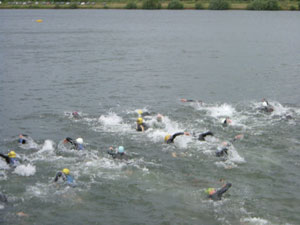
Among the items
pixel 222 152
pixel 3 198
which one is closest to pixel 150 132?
pixel 222 152

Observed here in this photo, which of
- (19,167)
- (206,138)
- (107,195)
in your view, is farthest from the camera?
(206,138)

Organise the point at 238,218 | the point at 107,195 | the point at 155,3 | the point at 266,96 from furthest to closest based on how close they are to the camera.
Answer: the point at 155,3 → the point at 266,96 → the point at 107,195 → the point at 238,218

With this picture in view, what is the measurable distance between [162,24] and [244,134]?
3560 inches

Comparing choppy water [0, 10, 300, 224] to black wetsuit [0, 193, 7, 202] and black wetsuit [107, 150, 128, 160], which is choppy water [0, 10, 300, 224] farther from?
black wetsuit [107, 150, 128, 160]

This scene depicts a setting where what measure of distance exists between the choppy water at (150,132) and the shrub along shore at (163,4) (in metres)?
75.9

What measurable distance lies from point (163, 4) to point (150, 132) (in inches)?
5487

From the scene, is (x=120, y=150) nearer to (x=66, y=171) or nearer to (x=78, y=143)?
(x=78, y=143)

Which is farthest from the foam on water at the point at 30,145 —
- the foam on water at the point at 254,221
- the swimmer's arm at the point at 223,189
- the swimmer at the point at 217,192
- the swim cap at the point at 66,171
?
the foam on water at the point at 254,221

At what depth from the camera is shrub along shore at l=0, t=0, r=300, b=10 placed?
139500 mm

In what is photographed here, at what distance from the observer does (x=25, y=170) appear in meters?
23.0

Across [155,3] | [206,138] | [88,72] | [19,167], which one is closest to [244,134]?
[206,138]

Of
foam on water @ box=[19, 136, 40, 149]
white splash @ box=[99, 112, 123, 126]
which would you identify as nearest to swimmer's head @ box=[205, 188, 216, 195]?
foam on water @ box=[19, 136, 40, 149]

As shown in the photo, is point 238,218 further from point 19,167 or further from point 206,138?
point 19,167

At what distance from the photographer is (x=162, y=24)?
115 metres
